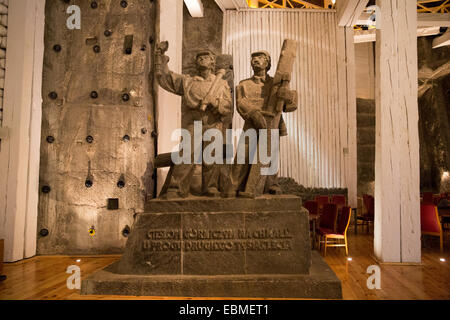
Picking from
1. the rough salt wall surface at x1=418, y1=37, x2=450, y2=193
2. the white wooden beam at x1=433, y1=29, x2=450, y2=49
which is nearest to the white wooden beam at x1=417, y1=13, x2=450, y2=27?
the white wooden beam at x1=433, y1=29, x2=450, y2=49

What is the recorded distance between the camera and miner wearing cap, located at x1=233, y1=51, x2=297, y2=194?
3732mm

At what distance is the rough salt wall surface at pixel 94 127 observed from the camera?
507 centimetres

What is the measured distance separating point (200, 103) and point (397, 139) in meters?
3.05

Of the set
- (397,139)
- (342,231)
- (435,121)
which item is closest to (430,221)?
(342,231)

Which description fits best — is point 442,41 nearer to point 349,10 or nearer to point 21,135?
point 349,10

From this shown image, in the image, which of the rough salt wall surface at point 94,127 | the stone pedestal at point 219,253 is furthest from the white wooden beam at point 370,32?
the stone pedestal at point 219,253

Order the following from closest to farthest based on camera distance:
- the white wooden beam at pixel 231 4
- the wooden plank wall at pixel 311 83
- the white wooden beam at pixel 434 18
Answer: the white wooden beam at pixel 231 4
the wooden plank wall at pixel 311 83
the white wooden beam at pixel 434 18

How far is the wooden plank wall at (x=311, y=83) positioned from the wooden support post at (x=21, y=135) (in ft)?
16.5

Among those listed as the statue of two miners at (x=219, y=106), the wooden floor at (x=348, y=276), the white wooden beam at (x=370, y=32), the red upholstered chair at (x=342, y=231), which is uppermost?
the white wooden beam at (x=370, y=32)

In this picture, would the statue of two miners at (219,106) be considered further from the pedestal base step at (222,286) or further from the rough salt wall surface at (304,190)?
the rough salt wall surface at (304,190)

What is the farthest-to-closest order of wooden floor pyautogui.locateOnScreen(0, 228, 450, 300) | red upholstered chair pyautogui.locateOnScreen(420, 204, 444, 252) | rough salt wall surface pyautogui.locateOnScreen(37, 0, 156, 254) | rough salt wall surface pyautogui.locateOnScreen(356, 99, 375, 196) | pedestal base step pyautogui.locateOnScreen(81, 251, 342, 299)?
rough salt wall surface pyautogui.locateOnScreen(356, 99, 375, 196) < red upholstered chair pyautogui.locateOnScreen(420, 204, 444, 252) < rough salt wall surface pyautogui.locateOnScreen(37, 0, 156, 254) < wooden floor pyautogui.locateOnScreen(0, 228, 450, 300) < pedestal base step pyautogui.locateOnScreen(81, 251, 342, 299)

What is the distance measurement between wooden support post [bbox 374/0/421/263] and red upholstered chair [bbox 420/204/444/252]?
1.00m

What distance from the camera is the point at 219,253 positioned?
10.8 feet

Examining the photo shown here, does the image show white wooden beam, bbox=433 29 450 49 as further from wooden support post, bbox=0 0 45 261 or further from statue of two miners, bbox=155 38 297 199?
wooden support post, bbox=0 0 45 261
